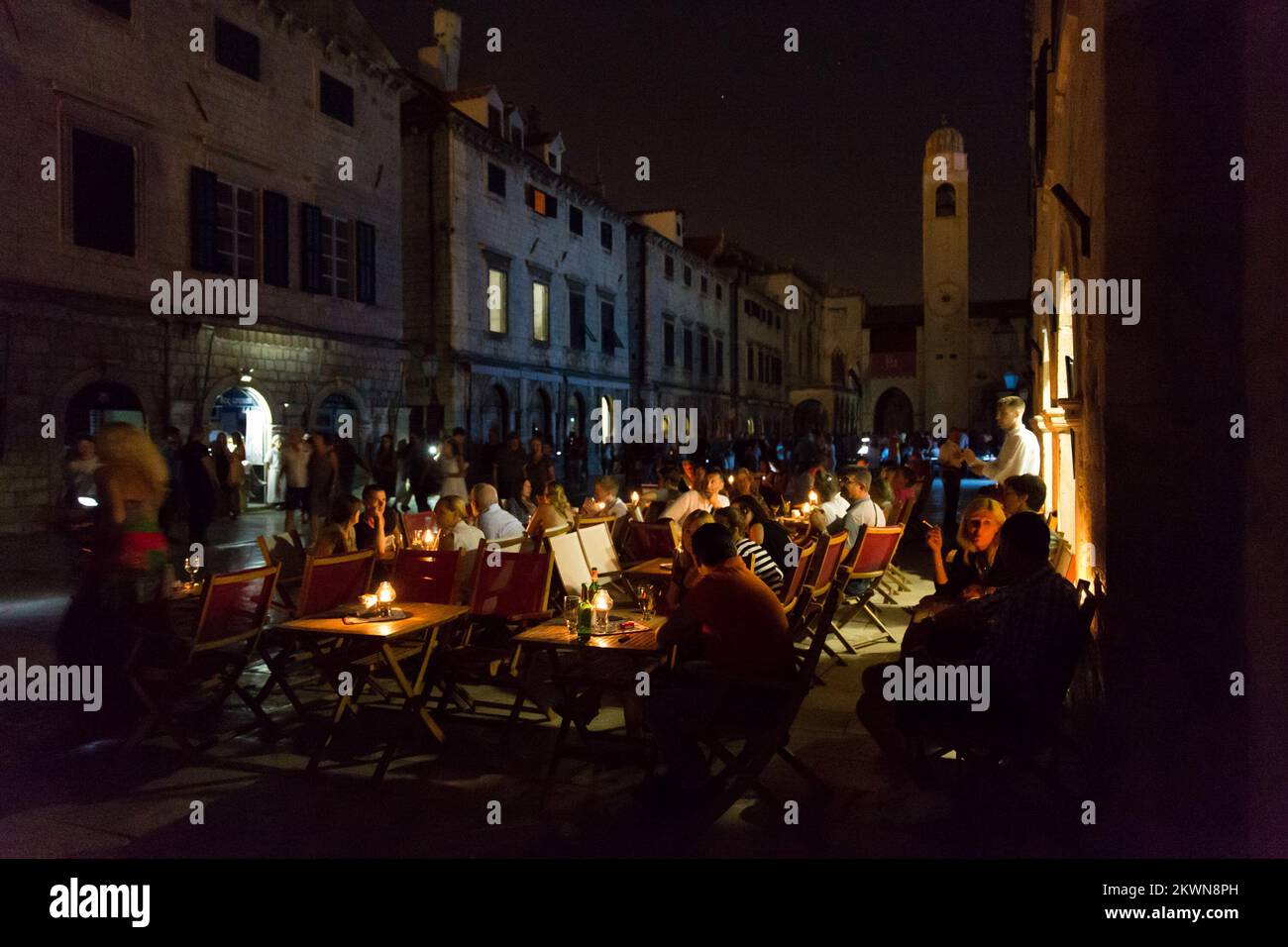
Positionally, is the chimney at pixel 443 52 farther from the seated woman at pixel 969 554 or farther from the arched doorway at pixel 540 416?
the seated woman at pixel 969 554

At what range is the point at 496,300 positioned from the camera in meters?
24.1

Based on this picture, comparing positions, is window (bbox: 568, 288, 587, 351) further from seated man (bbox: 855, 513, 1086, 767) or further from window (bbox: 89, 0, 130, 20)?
seated man (bbox: 855, 513, 1086, 767)

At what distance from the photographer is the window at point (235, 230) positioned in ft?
52.3

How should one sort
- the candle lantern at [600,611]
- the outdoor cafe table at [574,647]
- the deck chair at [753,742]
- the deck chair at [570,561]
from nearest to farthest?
the deck chair at [753,742]
the outdoor cafe table at [574,647]
the candle lantern at [600,611]
the deck chair at [570,561]

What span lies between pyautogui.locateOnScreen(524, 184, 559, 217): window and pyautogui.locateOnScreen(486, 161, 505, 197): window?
1250 mm

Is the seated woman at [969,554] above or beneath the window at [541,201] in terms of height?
beneath

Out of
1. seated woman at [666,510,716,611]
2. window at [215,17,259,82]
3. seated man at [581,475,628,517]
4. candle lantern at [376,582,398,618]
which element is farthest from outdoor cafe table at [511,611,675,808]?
window at [215,17,259,82]

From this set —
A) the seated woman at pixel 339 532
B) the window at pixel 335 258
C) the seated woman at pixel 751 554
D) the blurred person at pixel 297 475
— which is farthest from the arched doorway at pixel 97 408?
the seated woman at pixel 751 554

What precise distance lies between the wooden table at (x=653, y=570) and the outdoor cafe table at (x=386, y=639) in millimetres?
1814

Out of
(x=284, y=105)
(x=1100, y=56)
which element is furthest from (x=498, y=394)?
(x=1100, y=56)

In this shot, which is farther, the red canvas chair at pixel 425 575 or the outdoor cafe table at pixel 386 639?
the red canvas chair at pixel 425 575
